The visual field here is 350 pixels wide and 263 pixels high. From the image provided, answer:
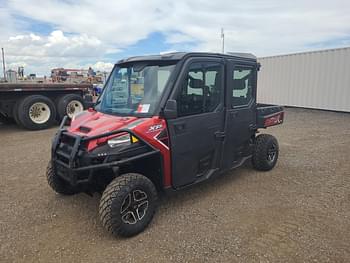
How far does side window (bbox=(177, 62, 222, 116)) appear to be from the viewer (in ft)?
11.5

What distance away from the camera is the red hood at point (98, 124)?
10.5 ft

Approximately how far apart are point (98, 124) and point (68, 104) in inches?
288

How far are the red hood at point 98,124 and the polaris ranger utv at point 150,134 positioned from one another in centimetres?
1

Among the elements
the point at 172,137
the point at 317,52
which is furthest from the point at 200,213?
the point at 317,52

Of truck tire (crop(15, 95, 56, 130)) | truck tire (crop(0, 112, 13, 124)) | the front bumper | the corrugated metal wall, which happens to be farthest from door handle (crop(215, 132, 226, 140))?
the corrugated metal wall

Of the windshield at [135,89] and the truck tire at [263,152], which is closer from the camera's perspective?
the windshield at [135,89]

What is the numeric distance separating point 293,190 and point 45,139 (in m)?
6.54

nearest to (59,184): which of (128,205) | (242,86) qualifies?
(128,205)

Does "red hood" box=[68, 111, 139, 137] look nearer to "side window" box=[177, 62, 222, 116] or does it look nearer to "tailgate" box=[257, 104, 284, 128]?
"side window" box=[177, 62, 222, 116]

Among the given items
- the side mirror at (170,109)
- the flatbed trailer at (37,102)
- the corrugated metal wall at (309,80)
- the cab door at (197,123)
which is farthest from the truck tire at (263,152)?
the corrugated metal wall at (309,80)

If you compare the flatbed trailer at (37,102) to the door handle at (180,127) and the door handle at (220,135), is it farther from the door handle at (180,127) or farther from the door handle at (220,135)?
the door handle at (180,127)

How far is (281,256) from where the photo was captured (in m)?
2.72

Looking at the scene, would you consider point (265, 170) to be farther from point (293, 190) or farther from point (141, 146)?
point (141, 146)

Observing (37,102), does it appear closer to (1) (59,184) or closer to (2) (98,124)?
(1) (59,184)
